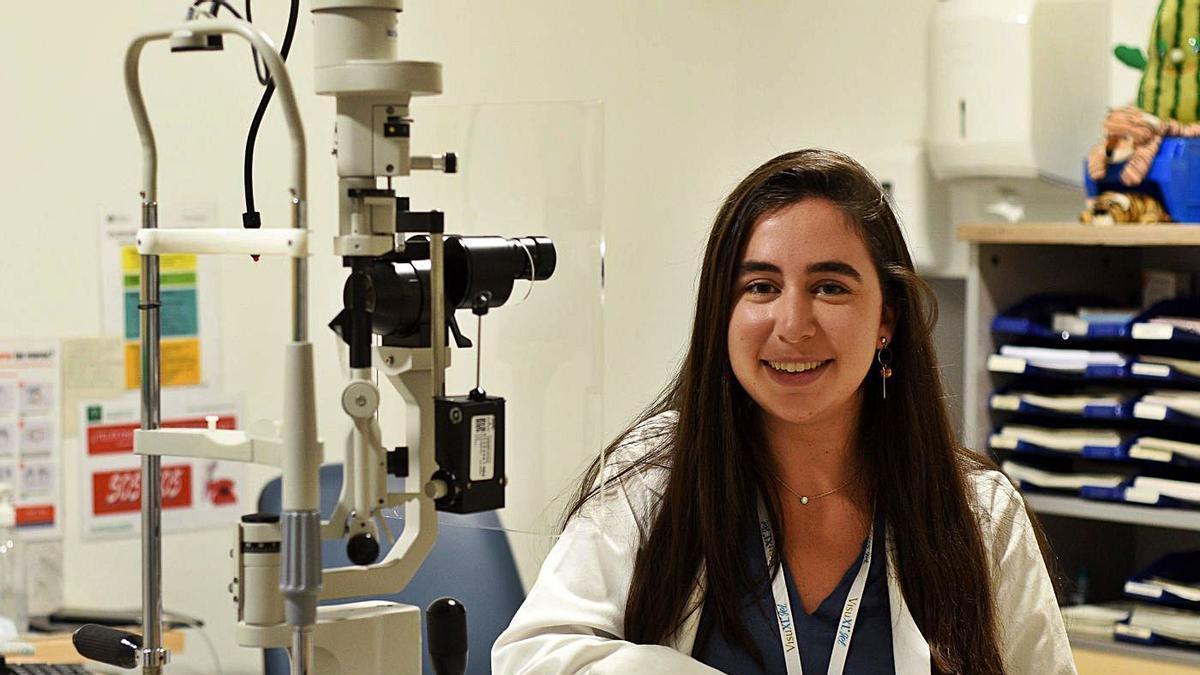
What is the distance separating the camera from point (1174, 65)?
268cm

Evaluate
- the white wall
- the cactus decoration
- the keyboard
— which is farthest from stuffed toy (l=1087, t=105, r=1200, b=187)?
the keyboard

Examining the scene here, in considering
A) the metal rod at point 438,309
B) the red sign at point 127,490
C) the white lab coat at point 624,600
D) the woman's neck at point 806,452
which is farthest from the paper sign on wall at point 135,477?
the metal rod at point 438,309

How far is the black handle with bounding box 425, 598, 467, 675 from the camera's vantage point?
1120 millimetres

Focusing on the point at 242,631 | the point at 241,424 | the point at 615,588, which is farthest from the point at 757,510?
the point at 241,424

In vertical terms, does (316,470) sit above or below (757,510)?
above

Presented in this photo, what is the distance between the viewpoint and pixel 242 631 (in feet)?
3.50

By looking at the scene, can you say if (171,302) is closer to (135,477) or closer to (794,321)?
(135,477)

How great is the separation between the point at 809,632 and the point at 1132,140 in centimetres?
140

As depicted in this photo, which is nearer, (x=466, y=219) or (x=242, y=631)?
(x=242, y=631)

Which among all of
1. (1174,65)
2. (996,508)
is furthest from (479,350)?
(1174,65)

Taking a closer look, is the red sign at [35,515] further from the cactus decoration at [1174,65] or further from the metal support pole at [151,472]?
the cactus decoration at [1174,65]

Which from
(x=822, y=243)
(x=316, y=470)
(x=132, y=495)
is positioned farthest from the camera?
(x=132, y=495)

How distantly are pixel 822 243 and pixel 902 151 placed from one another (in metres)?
1.65

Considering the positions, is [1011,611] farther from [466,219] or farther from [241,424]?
[241,424]
